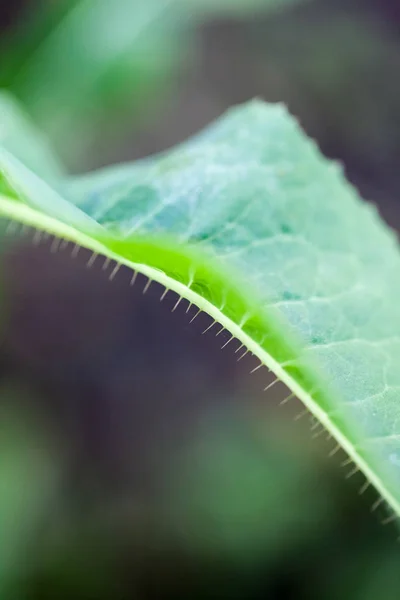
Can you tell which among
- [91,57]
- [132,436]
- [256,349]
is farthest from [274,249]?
[132,436]

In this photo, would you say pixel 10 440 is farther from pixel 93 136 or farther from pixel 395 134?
pixel 395 134

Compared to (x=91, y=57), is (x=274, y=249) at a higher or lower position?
lower

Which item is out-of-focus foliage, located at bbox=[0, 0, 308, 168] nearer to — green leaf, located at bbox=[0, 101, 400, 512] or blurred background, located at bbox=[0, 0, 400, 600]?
blurred background, located at bbox=[0, 0, 400, 600]

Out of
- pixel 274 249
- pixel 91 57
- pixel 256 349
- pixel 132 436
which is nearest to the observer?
pixel 256 349

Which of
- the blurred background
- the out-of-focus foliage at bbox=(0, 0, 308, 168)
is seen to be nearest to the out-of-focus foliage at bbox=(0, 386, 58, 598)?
the blurred background

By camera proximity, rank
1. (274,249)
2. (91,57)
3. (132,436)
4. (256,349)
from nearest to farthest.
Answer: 1. (256,349)
2. (274,249)
3. (91,57)
4. (132,436)

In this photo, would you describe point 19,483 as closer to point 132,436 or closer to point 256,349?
point 132,436

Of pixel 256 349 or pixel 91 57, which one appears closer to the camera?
pixel 256 349

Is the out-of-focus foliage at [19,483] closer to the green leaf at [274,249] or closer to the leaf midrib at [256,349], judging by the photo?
the green leaf at [274,249]

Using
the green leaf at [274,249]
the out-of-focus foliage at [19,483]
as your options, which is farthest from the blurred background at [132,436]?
the green leaf at [274,249]
